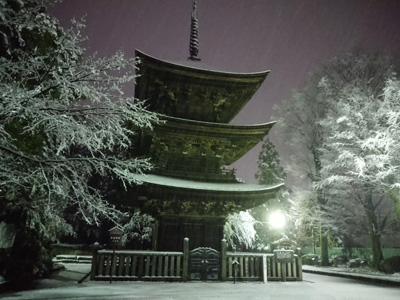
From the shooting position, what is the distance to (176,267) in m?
11.0

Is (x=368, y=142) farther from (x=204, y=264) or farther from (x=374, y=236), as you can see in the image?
(x=204, y=264)

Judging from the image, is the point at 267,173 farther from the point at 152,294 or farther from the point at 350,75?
the point at 152,294

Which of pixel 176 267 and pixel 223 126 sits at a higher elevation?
pixel 223 126

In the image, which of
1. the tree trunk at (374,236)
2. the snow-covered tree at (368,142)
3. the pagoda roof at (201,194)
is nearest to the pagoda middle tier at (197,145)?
the pagoda roof at (201,194)

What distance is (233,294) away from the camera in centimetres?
827

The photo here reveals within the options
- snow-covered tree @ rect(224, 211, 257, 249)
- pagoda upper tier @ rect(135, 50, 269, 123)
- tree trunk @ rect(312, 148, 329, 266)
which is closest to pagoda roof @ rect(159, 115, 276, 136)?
pagoda upper tier @ rect(135, 50, 269, 123)

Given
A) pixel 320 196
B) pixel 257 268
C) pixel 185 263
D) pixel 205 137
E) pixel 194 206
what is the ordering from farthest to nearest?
pixel 320 196
pixel 205 137
pixel 194 206
pixel 257 268
pixel 185 263

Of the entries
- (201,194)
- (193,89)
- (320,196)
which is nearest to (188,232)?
(201,194)

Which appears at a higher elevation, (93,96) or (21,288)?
(93,96)

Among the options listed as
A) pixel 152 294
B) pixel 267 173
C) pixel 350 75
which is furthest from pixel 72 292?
pixel 267 173

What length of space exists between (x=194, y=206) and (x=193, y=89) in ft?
19.3

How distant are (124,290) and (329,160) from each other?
666 inches

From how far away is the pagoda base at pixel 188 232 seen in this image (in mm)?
12570

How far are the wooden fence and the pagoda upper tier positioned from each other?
22.4 feet
